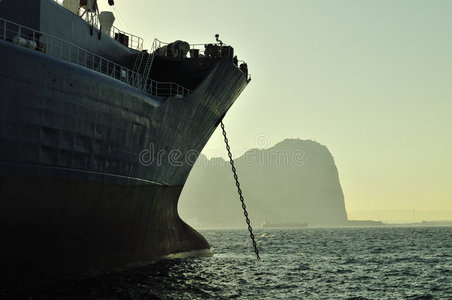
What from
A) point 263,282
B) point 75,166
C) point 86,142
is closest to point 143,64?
point 86,142

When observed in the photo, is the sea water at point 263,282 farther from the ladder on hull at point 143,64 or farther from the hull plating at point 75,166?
the ladder on hull at point 143,64

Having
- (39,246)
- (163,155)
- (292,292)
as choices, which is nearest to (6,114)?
(39,246)

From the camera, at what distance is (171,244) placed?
24.2 metres

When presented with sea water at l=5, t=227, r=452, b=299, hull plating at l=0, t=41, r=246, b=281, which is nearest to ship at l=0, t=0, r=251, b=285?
hull plating at l=0, t=41, r=246, b=281

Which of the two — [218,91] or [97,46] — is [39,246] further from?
[218,91]

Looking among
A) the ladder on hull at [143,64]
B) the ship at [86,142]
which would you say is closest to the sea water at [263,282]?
the ship at [86,142]

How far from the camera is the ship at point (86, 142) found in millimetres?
13422

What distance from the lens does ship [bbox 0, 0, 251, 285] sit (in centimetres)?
1342

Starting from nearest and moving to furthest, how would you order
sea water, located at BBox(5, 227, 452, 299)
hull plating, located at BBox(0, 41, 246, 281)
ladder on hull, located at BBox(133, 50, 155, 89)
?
hull plating, located at BBox(0, 41, 246, 281) < sea water, located at BBox(5, 227, 452, 299) < ladder on hull, located at BBox(133, 50, 155, 89)

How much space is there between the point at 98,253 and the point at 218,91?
1220cm

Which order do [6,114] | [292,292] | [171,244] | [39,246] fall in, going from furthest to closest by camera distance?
[171,244] < [292,292] < [39,246] < [6,114]

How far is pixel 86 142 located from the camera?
51.2ft

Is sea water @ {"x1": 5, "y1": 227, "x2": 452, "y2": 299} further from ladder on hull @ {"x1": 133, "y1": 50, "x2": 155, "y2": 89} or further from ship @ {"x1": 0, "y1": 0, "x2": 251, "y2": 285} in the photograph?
ladder on hull @ {"x1": 133, "y1": 50, "x2": 155, "y2": 89}

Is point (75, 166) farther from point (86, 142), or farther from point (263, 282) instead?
point (263, 282)
